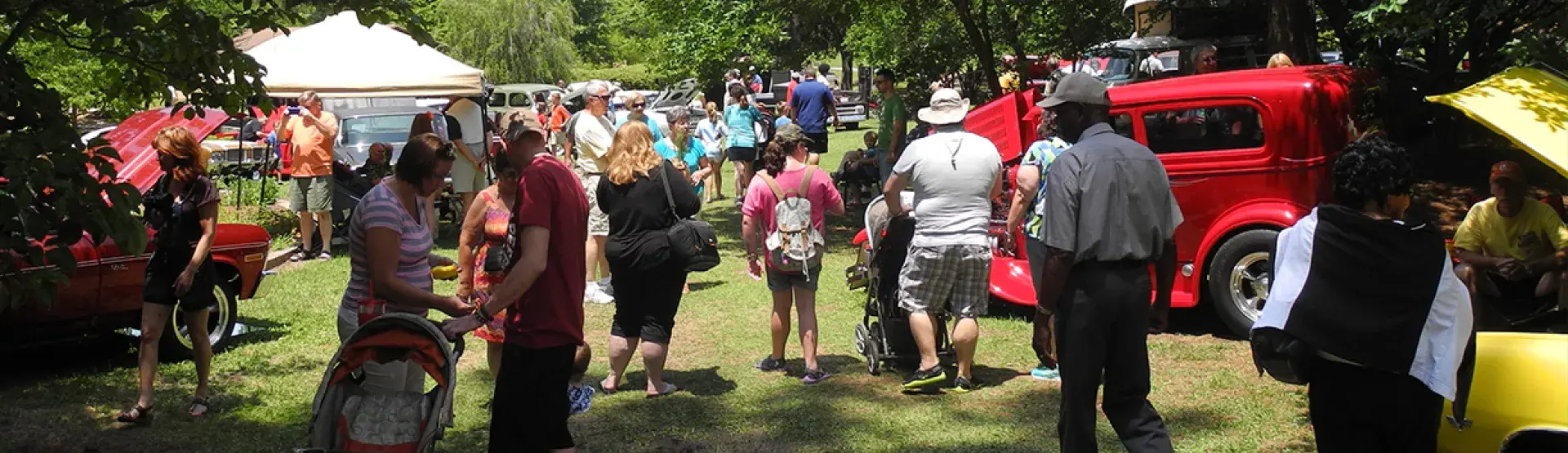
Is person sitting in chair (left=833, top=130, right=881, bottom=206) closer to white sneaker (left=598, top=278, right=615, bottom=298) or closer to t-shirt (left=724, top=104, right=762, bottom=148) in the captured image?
t-shirt (left=724, top=104, right=762, bottom=148)

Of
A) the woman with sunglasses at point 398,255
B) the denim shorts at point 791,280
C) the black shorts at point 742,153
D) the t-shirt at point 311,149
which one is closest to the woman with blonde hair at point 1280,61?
the denim shorts at point 791,280

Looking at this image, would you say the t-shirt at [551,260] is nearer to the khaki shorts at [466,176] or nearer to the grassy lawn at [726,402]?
the grassy lawn at [726,402]

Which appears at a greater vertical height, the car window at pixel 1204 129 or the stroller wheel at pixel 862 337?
the car window at pixel 1204 129

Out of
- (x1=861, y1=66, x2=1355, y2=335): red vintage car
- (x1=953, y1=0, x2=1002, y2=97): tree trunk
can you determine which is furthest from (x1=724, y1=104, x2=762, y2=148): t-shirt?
(x1=861, y1=66, x2=1355, y2=335): red vintage car

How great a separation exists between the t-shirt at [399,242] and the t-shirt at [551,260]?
28.4 inches

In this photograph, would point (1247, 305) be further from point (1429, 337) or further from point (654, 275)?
point (1429, 337)

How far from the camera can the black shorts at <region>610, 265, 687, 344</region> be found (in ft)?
23.3

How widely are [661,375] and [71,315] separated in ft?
11.9

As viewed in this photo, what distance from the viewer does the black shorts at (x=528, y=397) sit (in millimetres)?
4988

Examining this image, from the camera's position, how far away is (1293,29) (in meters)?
11.8

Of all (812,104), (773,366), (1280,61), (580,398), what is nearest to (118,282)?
(580,398)

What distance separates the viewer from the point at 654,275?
7.09m

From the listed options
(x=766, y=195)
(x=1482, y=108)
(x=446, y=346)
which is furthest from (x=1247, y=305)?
(x=446, y=346)

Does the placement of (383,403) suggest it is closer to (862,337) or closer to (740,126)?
(862,337)
